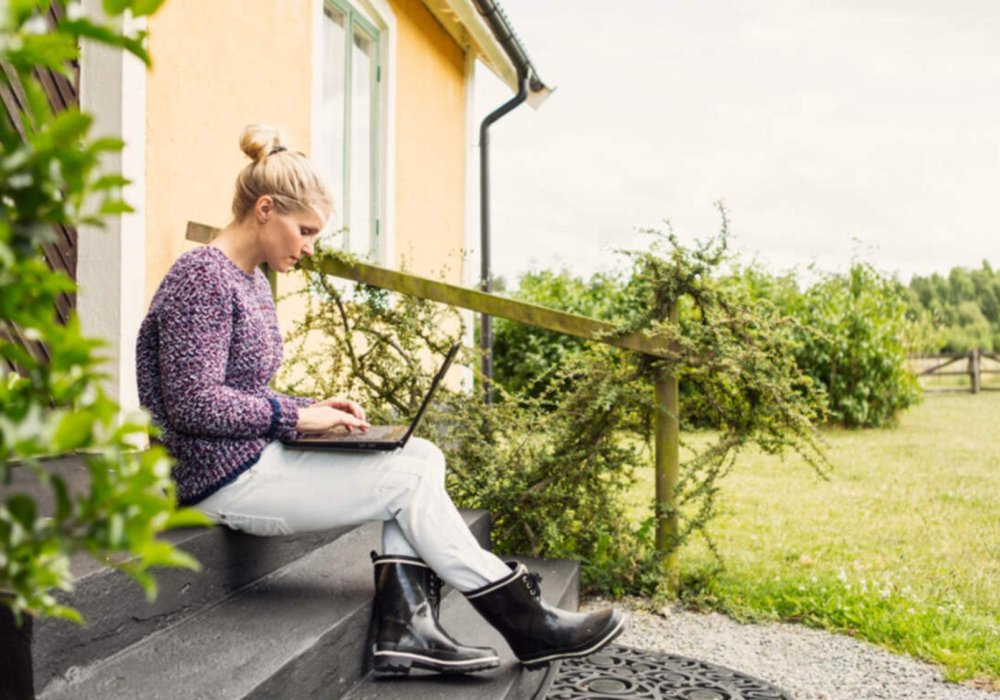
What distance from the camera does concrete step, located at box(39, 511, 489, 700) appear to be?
1.87m

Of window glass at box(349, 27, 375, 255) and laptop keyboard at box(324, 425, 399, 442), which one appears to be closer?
laptop keyboard at box(324, 425, 399, 442)

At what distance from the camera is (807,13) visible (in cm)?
2195

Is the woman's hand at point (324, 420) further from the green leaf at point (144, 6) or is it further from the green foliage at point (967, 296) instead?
the green foliage at point (967, 296)

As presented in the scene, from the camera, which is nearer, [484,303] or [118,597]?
[118,597]

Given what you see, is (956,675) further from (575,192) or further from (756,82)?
(575,192)

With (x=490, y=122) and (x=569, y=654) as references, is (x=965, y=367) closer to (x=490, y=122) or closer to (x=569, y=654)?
(x=490, y=122)

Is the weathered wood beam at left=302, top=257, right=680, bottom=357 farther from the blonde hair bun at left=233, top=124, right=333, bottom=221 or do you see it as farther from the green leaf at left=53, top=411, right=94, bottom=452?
the green leaf at left=53, top=411, right=94, bottom=452

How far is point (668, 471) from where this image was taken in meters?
3.89

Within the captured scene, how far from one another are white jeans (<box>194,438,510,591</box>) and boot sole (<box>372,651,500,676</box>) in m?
0.19

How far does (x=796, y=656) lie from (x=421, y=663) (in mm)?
1604

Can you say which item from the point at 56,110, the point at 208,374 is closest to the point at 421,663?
the point at 208,374

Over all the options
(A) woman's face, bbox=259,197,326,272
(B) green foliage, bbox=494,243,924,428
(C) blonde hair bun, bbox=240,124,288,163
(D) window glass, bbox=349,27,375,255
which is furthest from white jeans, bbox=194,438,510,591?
(B) green foliage, bbox=494,243,924,428

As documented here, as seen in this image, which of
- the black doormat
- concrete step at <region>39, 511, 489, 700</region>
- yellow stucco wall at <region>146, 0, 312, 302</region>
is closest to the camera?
concrete step at <region>39, 511, 489, 700</region>

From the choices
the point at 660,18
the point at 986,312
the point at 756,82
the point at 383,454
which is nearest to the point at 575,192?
the point at 756,82
